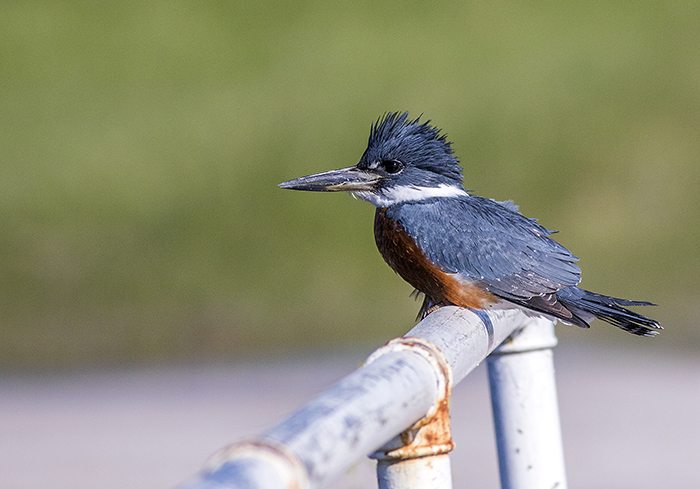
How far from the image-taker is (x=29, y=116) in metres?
7.96

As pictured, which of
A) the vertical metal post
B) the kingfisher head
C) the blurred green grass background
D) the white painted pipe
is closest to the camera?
the white painted pipe

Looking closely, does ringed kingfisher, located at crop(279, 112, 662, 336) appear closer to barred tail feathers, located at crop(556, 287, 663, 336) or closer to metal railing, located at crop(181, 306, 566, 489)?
barred tail feathers, located at crop(556, 287, 663, 336)

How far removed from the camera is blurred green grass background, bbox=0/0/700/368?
6453mm

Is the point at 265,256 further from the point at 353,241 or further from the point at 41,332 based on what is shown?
the point at 41,332

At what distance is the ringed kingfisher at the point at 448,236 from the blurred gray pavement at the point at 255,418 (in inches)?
60.0

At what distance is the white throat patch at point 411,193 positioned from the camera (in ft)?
8.11

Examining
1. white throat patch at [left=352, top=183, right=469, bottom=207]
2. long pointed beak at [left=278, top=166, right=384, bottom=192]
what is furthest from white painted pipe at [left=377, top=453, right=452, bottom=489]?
white throat patch at [left=352, top=183, right=469, bottom=207]

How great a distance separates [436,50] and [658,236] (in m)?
2.60

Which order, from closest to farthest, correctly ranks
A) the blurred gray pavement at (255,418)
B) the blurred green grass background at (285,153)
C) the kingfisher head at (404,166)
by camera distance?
the kingfisher head at (404,166)
the blurred gray pavement at (255,418)
the blurred green grass background at (285,153)

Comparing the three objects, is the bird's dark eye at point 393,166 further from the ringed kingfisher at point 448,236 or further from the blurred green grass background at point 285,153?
the blurred green grass background at point 285,153

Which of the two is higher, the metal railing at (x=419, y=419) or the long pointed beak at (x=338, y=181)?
the long pointed beak at (x=338, y=181)

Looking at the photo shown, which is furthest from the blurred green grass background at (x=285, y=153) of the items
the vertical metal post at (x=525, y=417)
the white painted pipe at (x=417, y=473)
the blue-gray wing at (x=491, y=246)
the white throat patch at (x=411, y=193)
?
the white painted pipe at (x=417, y=473)

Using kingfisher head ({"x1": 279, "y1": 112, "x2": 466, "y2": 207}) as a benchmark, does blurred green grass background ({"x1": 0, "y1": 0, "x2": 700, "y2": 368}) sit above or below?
above

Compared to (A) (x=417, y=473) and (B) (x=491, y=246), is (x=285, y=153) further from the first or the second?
(A) (x=417, y=473)
